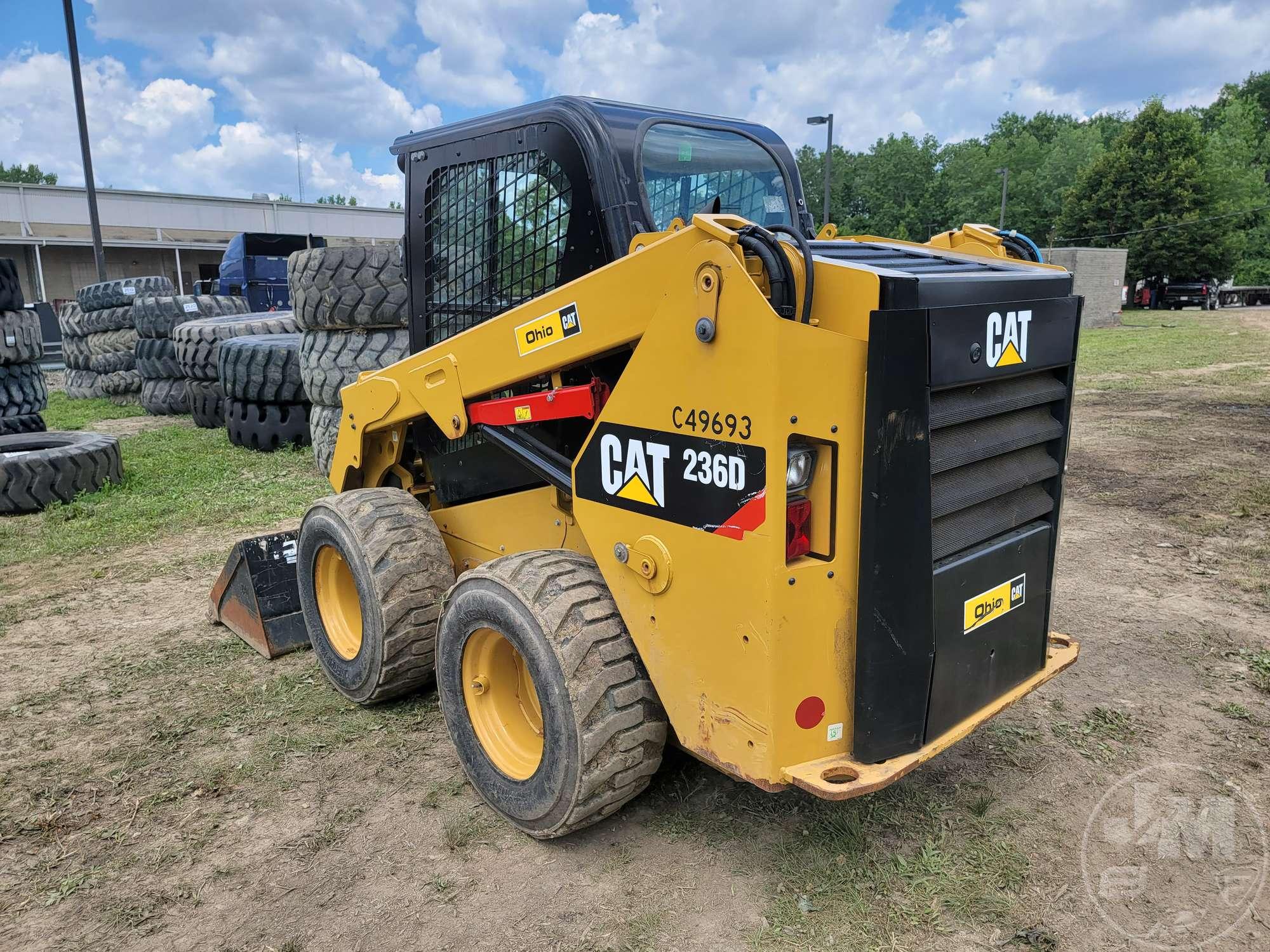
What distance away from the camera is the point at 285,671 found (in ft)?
14.7

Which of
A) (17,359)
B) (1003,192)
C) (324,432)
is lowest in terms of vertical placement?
(324,432)

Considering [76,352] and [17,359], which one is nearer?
[17,359]

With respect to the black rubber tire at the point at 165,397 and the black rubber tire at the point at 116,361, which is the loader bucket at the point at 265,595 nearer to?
the black rubber tire at the point at 165,397

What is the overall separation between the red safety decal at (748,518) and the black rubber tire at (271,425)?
8.22 metres

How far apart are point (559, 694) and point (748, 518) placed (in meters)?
0.82

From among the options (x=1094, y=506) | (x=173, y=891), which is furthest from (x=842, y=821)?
(x=1094, y=506)

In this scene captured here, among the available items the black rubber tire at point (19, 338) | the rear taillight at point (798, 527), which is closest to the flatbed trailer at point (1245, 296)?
the black rubber tire at point (19, 338)

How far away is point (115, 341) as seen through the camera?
1405 cm

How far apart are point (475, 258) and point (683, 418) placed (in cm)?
154

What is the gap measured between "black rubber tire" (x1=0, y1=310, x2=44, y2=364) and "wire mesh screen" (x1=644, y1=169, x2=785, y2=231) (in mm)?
8922

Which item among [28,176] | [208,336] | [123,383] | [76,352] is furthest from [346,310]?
[28,176]

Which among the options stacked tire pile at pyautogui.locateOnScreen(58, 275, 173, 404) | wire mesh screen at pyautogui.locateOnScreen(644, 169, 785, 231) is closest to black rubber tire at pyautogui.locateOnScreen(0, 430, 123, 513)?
stacked tire pile at pyautogui.locateOnScreen(58, 275, 173, 404)

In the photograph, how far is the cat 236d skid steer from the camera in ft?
7.96

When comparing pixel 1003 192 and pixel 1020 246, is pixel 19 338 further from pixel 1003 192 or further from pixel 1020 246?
pixel 1003 192
